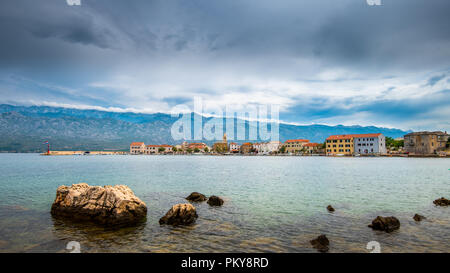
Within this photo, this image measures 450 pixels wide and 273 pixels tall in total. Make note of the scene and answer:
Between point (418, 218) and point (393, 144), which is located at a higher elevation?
point (393, 144)

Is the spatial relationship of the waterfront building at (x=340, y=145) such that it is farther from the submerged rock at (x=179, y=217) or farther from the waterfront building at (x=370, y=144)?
the submerged rock at (x=179, y=217)

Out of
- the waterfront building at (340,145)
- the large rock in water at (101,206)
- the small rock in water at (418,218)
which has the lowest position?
the small rock in water at (418,218)

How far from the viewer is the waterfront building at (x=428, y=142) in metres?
147

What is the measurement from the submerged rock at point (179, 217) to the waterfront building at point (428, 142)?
575 feet

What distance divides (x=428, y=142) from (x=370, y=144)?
29.8 meters

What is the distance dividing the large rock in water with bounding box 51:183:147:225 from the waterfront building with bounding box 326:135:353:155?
171 m

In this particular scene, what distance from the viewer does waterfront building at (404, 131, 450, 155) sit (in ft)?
483

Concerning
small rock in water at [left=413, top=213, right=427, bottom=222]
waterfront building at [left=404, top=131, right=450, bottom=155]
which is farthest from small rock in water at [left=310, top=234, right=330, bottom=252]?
waterfront building at [left=404, top=131, right=450, bottom=155]

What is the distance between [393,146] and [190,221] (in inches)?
7927

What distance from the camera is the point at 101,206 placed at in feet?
56.2

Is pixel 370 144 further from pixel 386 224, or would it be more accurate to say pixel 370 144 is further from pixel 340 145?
pixel 386 224

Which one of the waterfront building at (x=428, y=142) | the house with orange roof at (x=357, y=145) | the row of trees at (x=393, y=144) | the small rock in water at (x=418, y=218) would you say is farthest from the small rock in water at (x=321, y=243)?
the row of trees at (x=393, y=144)

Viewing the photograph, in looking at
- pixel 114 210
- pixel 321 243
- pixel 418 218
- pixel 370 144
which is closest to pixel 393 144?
pixel 370 144
